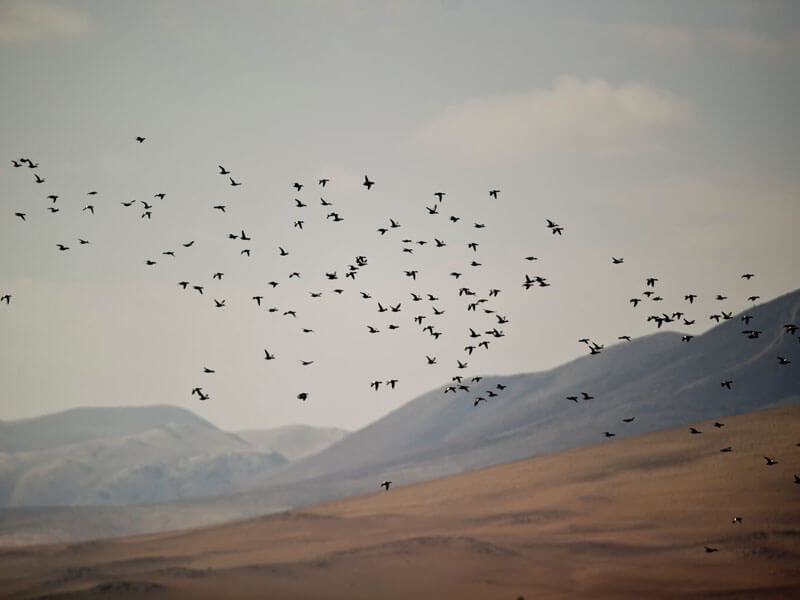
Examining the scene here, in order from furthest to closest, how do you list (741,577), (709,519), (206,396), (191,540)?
(191,540) < (709,519) < (741,577) < (206,396)

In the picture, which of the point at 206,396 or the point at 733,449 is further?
the point at 733,449

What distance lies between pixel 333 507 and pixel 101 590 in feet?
A: 230

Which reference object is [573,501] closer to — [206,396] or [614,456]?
[614,456]

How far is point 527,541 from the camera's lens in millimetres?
110438

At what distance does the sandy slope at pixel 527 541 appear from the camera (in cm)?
9000

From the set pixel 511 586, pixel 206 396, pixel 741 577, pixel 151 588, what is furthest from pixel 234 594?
pixel 741 577

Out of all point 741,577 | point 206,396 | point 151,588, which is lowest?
point 741,577

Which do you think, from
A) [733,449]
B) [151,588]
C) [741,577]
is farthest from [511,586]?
[733,449]

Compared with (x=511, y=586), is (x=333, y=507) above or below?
above

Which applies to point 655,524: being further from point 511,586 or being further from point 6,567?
point 6,567

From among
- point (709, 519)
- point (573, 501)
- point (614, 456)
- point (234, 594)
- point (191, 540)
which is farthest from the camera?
point (614, 456)

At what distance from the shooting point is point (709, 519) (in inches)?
4242

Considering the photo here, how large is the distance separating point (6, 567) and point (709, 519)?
302 ft

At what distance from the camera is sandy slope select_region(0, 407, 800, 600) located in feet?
295
